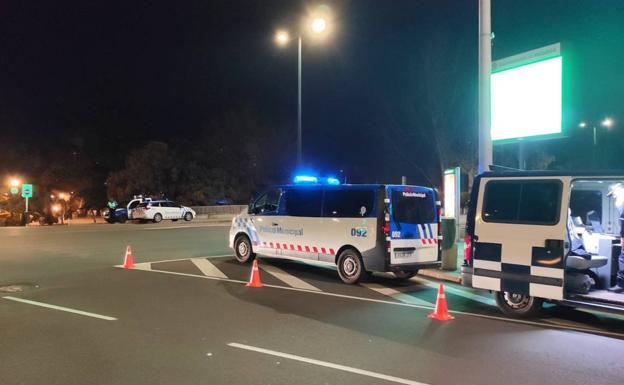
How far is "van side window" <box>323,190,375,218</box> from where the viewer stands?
10.5 meters

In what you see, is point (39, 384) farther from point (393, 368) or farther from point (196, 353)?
point (393, 368)

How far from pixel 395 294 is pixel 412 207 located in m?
2.03

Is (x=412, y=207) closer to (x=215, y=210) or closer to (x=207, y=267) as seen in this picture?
(x=207, y=267)

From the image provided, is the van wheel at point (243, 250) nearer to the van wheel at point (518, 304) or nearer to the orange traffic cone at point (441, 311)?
the orange traffic cone at point (441, 311)

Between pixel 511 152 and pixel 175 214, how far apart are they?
2239 cm

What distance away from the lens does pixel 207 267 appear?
12.9 meters

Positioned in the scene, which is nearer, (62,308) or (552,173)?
(552,173)

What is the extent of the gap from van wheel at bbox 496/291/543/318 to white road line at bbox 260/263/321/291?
359 cm

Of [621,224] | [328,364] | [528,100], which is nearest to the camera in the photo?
[328,364]

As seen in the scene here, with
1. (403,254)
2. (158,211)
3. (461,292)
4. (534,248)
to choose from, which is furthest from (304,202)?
(158,211)

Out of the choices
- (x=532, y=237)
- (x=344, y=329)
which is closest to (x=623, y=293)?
(x=532, y=237)

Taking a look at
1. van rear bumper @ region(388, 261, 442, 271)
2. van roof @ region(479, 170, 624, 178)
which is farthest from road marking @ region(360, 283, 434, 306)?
van roof @ region(479, 170, 624, 178)

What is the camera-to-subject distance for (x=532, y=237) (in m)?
7.36

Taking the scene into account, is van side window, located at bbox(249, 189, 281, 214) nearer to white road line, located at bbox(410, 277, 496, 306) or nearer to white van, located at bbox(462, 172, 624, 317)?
white road line, located at bbox(410, 277, 496, 306)
